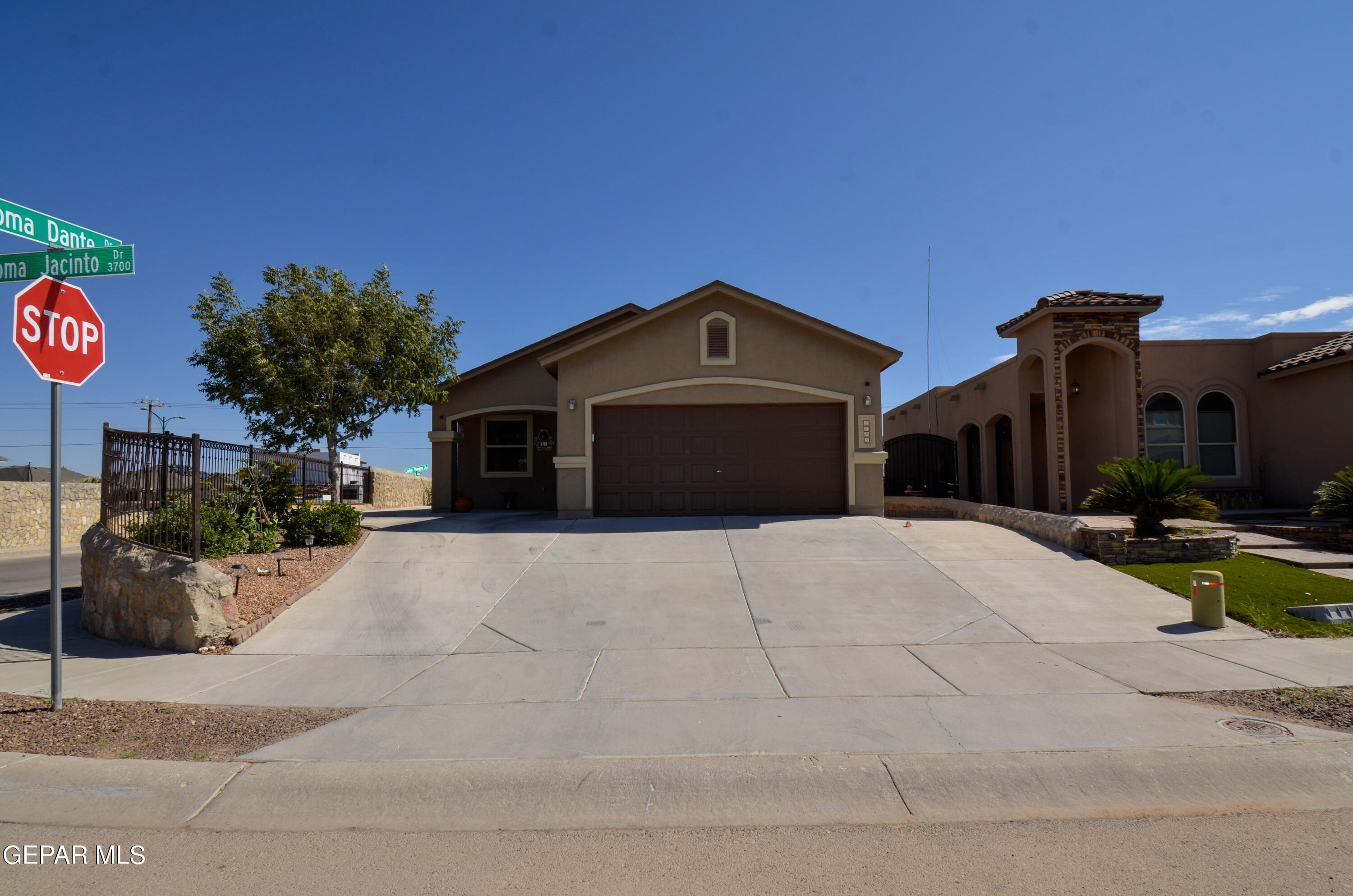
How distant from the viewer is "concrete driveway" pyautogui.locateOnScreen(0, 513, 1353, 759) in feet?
17.2

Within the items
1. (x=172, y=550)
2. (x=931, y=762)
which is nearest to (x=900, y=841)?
(x=931, y=762)

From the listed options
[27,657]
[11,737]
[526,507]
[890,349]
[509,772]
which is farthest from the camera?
[526,507]

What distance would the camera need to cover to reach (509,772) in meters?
4.63

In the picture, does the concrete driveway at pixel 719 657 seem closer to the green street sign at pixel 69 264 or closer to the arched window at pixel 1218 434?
the green street sign at pixel 69 264

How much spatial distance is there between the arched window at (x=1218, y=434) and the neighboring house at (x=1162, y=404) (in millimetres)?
24

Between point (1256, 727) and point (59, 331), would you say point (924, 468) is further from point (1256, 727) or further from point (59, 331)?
point (59, 331)

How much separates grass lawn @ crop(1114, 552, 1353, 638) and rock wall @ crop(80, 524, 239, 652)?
1155 cm

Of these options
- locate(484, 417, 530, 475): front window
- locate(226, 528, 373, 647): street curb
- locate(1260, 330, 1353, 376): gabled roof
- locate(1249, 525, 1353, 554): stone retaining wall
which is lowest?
locate(226, 528, 373, 647): street curb

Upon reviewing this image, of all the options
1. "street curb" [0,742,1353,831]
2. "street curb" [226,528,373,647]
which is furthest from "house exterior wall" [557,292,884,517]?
"street curb" [0,742,1353,831]

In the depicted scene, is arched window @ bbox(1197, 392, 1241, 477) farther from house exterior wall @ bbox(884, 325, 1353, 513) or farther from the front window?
the front window

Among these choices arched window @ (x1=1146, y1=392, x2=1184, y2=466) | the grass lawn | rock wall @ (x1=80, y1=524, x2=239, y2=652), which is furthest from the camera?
arched window @ (x1=1146, y1=392, x2=1184, y2=466)

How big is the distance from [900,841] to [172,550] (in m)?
8.72

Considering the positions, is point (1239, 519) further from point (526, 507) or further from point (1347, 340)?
point (526, 507)

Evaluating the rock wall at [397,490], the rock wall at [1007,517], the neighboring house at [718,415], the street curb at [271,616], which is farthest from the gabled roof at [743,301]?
the rock wall at [397,490]
